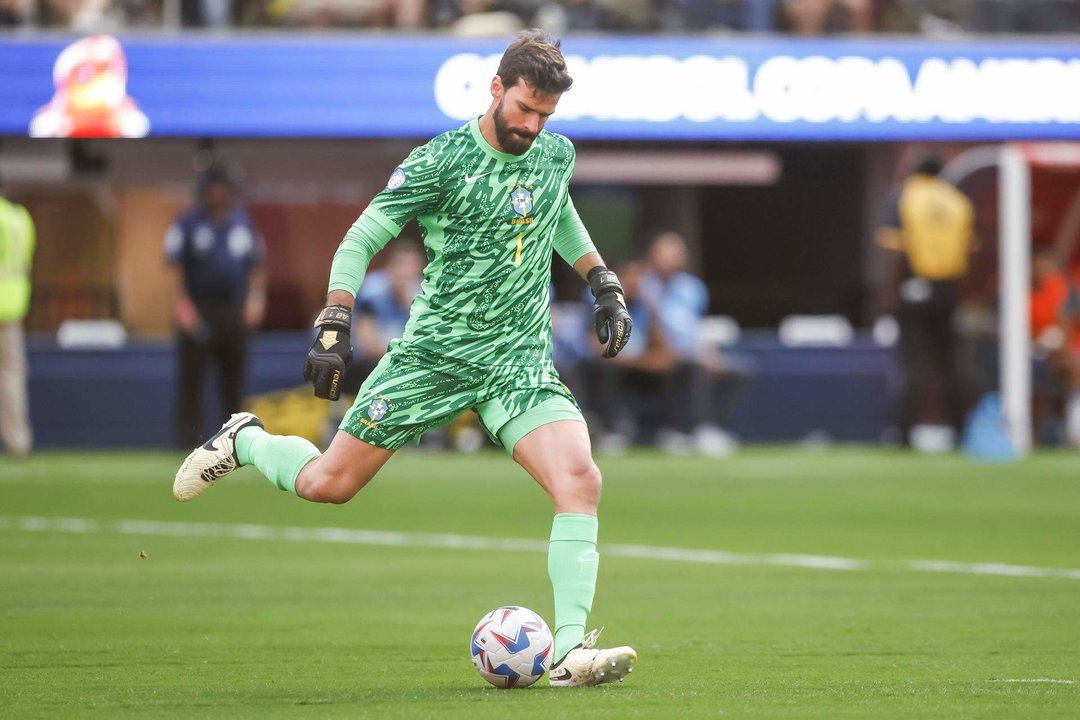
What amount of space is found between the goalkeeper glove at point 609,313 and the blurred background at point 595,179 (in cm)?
1135

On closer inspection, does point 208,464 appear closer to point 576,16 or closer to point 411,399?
point 411,399

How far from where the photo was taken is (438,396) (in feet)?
22.5

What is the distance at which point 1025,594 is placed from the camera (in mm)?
9266

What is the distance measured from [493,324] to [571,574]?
89 centimetres

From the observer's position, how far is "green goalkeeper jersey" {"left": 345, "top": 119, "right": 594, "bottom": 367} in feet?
22.0

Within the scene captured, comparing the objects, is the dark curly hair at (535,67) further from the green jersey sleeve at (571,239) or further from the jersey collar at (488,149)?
the green jersey sleeve at (571,239)

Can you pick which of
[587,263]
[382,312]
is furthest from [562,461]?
[382,312]

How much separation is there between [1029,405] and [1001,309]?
1165 mm

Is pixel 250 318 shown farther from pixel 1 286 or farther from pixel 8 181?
pixel 8 181

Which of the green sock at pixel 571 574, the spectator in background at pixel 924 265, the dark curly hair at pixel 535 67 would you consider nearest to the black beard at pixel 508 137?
the dark curly hair at pixel 535 67

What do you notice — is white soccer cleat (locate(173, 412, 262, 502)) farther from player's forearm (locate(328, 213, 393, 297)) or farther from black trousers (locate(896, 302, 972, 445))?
black trousers (locate(896, 302, 972, 445))

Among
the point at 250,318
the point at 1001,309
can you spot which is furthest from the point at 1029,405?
the point at 250,318

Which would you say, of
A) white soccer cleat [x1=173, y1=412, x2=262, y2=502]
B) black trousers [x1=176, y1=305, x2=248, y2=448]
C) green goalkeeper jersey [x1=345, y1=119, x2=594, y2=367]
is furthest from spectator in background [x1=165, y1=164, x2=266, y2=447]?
green goalkeeper jersey [x1=345, y1=119, x2=594, y2=367]

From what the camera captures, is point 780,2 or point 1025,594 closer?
point 1025,594
